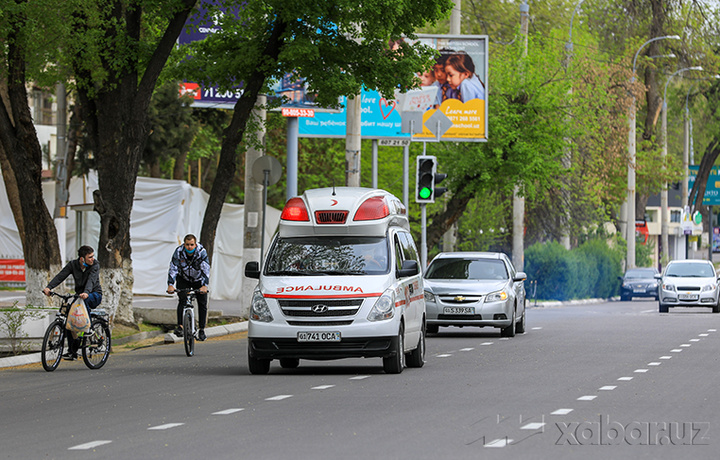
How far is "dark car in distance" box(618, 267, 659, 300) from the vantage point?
5266 cm

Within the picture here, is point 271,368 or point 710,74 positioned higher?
point 710,74

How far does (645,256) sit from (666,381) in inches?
2092

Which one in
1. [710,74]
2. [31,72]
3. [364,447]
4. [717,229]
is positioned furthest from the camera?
[717,229]

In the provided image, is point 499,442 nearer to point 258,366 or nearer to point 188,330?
point 258,366

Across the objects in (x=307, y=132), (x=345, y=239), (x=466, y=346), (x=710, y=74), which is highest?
(x=710, y=74)

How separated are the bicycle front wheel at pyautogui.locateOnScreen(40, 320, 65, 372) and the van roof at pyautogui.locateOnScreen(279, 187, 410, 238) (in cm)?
331

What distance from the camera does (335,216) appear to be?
17.0m

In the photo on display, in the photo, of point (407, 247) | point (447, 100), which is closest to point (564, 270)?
point (447, 100)

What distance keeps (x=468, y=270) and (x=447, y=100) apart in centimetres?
1082

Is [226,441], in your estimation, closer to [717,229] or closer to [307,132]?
[307,132]

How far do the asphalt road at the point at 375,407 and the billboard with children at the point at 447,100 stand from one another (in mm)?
14926

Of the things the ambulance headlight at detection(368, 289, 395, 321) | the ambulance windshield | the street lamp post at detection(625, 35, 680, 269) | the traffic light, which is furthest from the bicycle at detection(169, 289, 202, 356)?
the street lamp post at detection(625, 35, 680, 269)

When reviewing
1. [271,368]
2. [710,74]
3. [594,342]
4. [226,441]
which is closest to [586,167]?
[710,74]

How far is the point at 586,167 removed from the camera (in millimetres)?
51031
